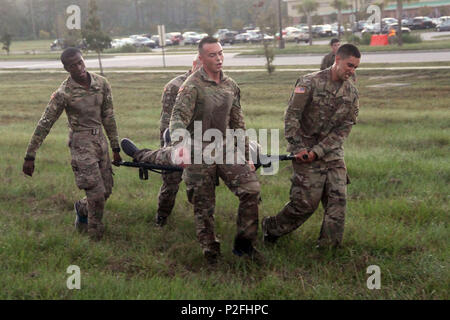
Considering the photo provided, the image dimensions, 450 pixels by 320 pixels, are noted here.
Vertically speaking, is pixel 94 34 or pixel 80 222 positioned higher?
pixel 94 34

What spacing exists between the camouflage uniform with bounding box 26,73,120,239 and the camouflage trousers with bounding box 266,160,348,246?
194cm

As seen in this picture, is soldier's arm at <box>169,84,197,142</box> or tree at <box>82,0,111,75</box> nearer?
soldier's arm at <box>169,84,197,142</box>

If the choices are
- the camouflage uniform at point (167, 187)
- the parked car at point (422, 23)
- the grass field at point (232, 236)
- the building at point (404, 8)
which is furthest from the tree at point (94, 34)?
the building at point (404, 8)

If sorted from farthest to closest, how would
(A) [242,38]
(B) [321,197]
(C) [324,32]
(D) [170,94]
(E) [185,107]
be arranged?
→ (A) [242,38] < (C) [324,32] < (D) [170,94] < (B) [321,197] < (E) [185,107]

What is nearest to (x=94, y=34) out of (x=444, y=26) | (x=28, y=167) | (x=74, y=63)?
(x=74, y=63)

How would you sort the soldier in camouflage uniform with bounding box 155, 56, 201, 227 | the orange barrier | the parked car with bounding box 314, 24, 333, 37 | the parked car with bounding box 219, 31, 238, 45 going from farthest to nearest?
the parked car with bounding box 219, 31, 238, 45, the parked car with bounding box 314, 24, 333, 37, the orange barrier, the soldier in camouflage uniform with bounding box 155, 56, 201, 227

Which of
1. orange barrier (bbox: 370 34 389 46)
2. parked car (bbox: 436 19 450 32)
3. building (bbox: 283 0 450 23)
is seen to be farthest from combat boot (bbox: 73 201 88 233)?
building (bbox: 283 0 450 23)

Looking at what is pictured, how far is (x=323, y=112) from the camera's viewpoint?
5430 mm

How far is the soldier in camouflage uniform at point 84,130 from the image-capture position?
5977 millimetres

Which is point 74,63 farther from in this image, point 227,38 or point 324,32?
point 227,38

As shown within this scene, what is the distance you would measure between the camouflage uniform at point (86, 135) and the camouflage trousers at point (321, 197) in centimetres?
194

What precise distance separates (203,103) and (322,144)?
1.17 m

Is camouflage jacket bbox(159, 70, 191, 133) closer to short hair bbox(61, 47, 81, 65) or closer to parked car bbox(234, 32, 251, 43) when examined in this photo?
short hair bbox(61, 47, 81, 65)

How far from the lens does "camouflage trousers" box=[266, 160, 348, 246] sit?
534 cm
